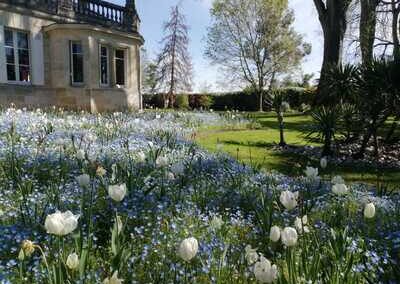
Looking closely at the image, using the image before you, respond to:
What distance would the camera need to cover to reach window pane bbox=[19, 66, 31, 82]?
1688 centimetres

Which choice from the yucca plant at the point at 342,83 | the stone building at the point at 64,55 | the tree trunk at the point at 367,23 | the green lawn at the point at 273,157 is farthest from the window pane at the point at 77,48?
the tree trunk at the point at 367,23

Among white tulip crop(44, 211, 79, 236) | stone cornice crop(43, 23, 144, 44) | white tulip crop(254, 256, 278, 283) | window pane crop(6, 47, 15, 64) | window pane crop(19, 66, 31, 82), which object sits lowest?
white tulip crop(254, 256, 278, 283)

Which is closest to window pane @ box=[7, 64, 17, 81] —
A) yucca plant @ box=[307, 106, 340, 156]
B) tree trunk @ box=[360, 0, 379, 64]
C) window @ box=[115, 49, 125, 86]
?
window @ box=[115, 49, 125, 86]

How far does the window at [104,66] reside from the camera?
778 inches

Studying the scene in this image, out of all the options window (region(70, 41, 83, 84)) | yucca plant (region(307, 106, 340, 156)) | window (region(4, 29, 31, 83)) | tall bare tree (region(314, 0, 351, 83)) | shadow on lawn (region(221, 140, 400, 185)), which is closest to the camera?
shadow on lawn (region(221, 140, 400, 185))

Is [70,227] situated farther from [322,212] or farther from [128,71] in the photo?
[128,71]

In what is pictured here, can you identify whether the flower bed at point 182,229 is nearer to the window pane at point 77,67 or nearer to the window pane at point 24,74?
the window pane at point 24,74

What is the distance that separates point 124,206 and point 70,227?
1.66 meters

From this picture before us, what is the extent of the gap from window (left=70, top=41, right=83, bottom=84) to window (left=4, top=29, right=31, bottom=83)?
6.74ft

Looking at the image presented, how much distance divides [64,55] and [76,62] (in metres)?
0.76

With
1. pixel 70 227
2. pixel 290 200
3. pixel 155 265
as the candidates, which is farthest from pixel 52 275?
pixel 290 200

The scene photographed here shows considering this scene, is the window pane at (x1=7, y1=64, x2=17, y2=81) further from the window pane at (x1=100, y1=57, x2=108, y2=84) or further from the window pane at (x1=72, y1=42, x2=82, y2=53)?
the window pane at (x1=100, y1=57, x2=108, y2=84)

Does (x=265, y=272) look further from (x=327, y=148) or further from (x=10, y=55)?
(x=10, y=55)

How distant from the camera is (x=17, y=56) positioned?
1662cm
